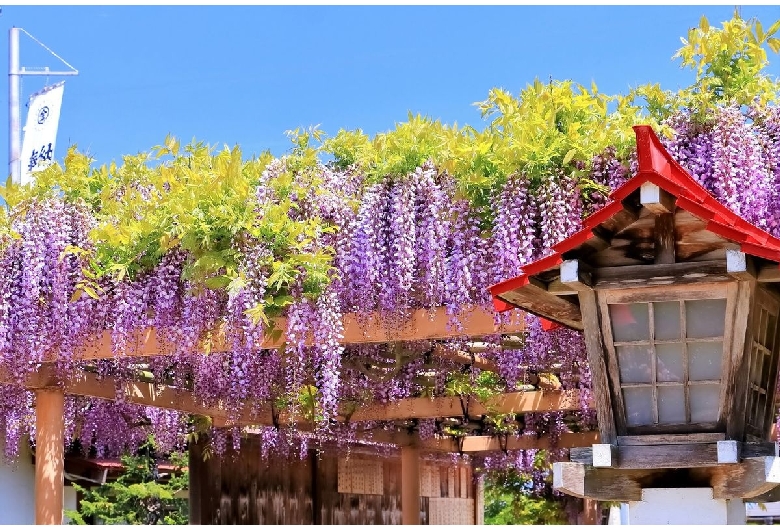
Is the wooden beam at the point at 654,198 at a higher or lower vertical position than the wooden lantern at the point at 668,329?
higher

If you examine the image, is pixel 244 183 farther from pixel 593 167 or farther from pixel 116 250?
pixel 593 167

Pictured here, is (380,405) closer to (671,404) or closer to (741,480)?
(671,404)

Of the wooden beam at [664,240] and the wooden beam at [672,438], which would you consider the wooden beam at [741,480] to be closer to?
the wooden beam at [672,438]

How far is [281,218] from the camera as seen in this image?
6.03 meters

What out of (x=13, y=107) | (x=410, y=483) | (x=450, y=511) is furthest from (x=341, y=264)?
(x=450, y=511)

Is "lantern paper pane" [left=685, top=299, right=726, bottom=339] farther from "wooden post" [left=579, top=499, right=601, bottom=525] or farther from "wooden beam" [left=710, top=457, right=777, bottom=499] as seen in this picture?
"wooden post" [left=579, top=499, right=601, bottom=525]

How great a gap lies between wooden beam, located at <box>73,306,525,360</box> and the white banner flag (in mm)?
6483

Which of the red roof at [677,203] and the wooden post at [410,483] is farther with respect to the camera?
the wooden post at [410,483]

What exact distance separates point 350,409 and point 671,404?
5.13 metres

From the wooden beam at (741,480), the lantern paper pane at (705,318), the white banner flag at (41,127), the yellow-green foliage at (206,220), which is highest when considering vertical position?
the white banner flag at (41,127)

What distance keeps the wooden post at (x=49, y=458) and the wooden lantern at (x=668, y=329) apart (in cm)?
404

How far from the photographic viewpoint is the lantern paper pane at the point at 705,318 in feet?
12.5

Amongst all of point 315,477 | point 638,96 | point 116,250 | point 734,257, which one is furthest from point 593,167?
point 315,477

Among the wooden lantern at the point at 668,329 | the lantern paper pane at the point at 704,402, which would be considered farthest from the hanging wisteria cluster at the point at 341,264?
the lantern paper pane at the point at 704,402
